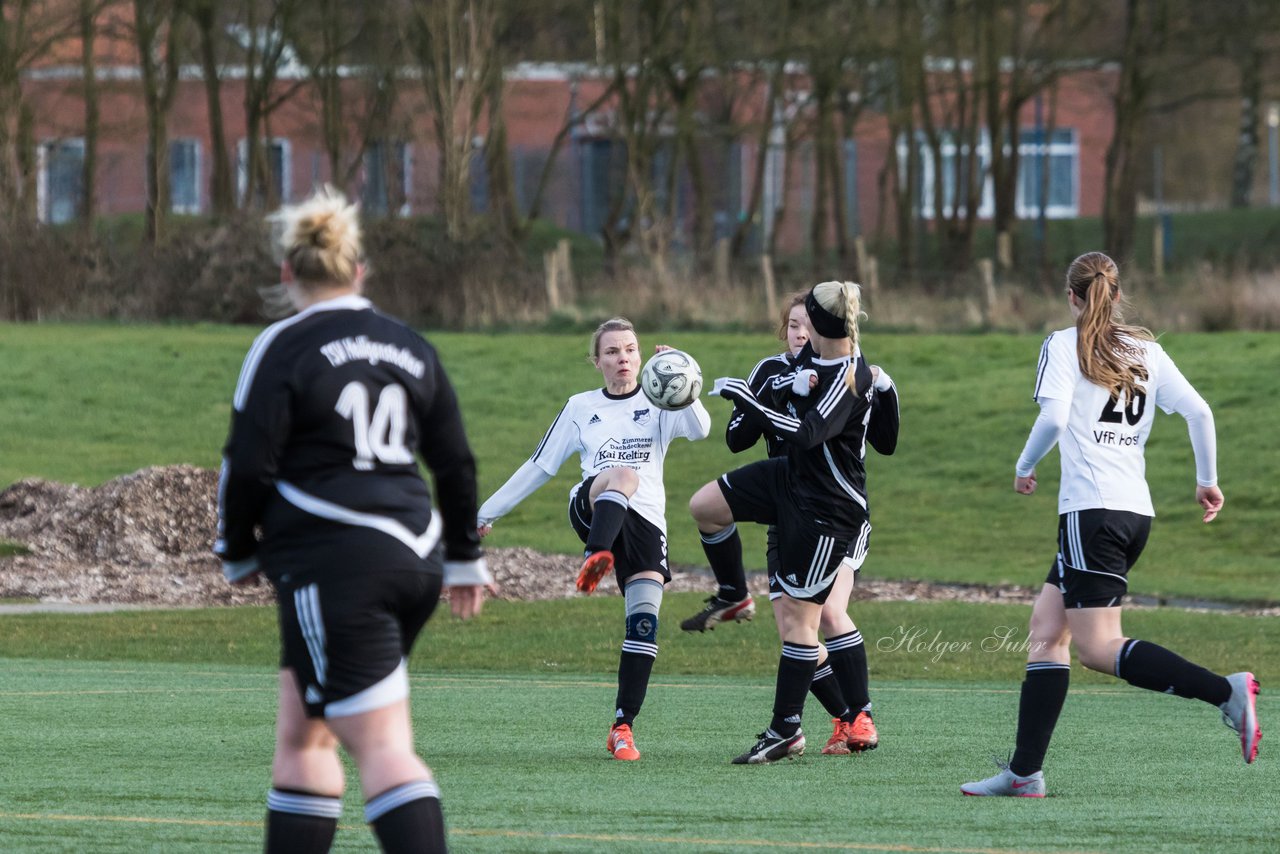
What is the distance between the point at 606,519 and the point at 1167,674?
7.74 ft

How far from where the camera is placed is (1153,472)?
24344 mm

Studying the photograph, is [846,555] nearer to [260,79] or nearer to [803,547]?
[803,547]

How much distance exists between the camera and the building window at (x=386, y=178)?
1507 inches

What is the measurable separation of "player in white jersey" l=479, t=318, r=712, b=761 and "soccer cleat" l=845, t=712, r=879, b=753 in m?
0.88

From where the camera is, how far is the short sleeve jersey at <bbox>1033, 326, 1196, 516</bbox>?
23.0 feet

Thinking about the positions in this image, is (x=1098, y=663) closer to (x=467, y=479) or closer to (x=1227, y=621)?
(x=467, y=479)

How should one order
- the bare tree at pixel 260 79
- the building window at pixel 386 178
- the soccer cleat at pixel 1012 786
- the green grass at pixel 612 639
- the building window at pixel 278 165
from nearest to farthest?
the soccer cleat at pixel 1012 786 → the green grass at pixel 612 639 → the building window at pixel 386 178 → the bare tree at pixel 260 79 → the building window at pixel 278 165

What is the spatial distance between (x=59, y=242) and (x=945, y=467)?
1812 centimetres

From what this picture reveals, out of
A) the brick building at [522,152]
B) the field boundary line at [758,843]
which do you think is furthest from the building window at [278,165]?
the field boundary line at [758,843]

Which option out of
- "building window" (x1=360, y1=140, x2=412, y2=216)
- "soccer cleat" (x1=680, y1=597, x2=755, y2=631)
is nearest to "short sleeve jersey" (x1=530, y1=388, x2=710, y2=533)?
"soccer cleat" (x1=680, y1=597, x2=755, y2=631)

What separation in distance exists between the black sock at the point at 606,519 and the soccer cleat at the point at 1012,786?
188 cm

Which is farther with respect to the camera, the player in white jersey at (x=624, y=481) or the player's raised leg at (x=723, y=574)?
the player's raised leg at (x=723, y=574)

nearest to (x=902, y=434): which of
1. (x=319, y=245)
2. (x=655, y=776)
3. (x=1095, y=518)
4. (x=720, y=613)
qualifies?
(x=720, y=613)

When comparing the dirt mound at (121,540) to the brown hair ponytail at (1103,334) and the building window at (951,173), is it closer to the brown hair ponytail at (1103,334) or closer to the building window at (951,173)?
the brown hair ponytail at (1103,334)
